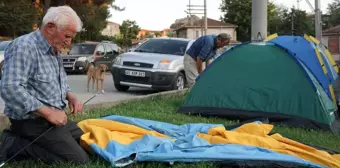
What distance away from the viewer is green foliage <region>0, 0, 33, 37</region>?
3369 cm

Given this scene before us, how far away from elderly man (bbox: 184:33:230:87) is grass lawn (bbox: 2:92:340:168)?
30.5 inches

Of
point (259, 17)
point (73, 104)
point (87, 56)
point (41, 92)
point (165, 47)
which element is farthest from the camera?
point (87, 56)

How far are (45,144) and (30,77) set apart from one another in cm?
62

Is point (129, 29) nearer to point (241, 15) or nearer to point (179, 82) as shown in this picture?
point (241, 15)

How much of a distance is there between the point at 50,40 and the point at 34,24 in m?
32.9

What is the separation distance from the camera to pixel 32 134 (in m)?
3.88

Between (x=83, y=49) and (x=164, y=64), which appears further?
(x=83, y=49)

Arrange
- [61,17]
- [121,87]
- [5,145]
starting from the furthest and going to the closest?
[121,87]
[5,145]
[61,17]

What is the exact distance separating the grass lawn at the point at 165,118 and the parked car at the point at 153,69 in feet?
4.48

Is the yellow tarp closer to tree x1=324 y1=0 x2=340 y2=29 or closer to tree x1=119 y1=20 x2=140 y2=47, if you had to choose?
tree x1=324 y1=0 x2=340 y2=29

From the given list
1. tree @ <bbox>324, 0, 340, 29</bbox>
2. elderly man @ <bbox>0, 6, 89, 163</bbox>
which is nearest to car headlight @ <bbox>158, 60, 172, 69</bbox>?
elderly man @ <bbox>0, 6, 89, 163</bbox>

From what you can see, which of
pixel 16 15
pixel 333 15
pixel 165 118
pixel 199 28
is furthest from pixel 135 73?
pixel 333 15

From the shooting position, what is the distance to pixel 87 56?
826 inches

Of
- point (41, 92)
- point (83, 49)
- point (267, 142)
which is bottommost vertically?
point (267, 142)
